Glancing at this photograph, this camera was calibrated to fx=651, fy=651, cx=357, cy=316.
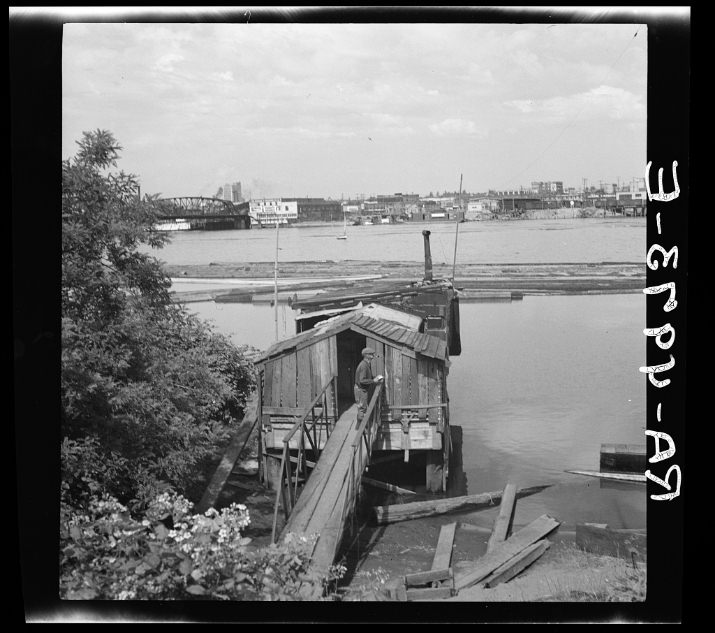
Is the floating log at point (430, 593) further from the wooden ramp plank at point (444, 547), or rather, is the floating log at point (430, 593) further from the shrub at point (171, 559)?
the shrub at point (171, 559)

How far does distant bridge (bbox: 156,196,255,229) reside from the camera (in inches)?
344

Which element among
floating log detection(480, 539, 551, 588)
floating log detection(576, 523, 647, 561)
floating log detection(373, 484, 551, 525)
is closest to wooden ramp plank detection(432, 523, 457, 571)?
floating log detection(373, 484, 551, 525)

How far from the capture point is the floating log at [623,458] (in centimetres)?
872

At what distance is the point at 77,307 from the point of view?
8.26m

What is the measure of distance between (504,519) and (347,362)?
3.74m

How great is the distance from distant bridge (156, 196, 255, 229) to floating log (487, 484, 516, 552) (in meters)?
5.49

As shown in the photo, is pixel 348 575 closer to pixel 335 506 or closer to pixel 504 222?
pixel 335 506

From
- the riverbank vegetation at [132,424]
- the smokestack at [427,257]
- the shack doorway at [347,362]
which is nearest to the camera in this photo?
the riverbank vegetation at [132,424]

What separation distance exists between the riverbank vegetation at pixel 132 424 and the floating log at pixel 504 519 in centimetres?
277

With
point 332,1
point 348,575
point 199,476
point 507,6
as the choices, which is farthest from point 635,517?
point 332,1

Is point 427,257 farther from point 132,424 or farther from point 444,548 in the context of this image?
point 132,424

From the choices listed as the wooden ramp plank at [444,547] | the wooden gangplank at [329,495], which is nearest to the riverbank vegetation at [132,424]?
the wooden gangplank at [329,495]

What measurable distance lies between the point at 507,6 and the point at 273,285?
200 inches
